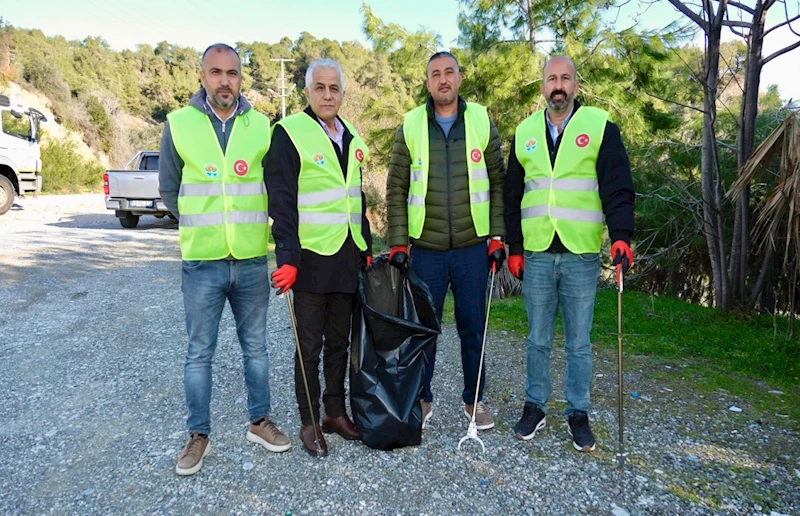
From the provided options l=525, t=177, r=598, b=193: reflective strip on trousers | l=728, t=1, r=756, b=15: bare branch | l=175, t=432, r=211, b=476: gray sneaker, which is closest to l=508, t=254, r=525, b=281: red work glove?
l=525, t=177, r=598, b=193: reflective strip on trousers

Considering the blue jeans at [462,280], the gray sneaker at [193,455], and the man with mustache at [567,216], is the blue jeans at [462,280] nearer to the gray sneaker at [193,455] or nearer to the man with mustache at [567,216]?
the man with mustache at [567,216]

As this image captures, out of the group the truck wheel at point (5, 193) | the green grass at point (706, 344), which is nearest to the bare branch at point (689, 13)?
the green grass at point (706, 344)

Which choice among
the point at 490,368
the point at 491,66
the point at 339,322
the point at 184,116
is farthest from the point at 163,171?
the point at 491,66

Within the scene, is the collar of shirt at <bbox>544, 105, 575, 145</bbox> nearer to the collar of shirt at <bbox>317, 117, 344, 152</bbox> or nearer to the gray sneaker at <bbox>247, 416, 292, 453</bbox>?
the collar of shirt at <bbox>317, 117, 344, 152</bbox>

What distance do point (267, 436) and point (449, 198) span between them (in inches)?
64.6

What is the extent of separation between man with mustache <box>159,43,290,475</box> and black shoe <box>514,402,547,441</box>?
160cm

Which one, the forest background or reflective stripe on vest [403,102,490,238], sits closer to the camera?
reflective stripe on vest [403,102,490,238]

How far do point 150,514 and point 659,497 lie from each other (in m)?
2.30

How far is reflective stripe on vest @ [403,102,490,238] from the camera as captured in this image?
3039 mm

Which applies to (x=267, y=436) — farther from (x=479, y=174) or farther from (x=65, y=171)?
(x=65, y=171)

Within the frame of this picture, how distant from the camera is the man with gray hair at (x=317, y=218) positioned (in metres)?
2.74

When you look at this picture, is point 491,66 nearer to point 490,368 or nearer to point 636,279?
point 636,279

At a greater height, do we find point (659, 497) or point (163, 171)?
point (163, 171)

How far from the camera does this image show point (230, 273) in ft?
9.14
